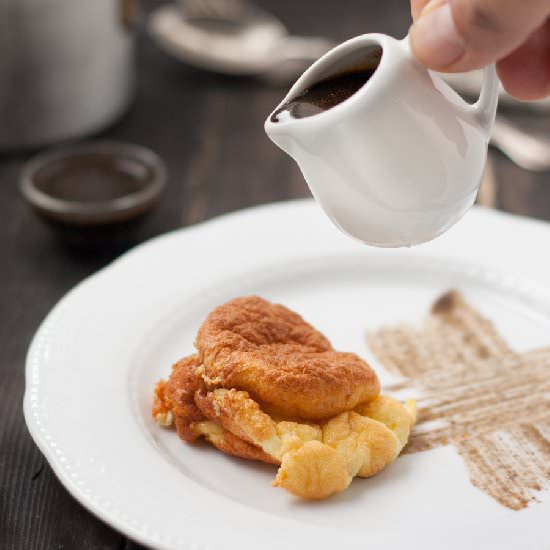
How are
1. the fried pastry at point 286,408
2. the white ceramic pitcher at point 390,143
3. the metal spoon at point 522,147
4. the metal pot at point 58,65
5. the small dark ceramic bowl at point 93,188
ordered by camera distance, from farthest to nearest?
1. the metal spoon at point 522,147
2. the metal pot at point 58,65
3. the small dark ceramic bowl at point 93,188
4. the fried pastry at point 286,408
5. the white ceramic pitcher at point 390,143

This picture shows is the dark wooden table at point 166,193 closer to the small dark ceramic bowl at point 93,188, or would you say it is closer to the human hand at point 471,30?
the small dark ceramic bowl at point 93,188

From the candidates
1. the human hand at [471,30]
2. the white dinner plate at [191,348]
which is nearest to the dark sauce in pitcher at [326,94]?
the human hand at [471,30]

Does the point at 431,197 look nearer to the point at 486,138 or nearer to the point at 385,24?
the point at 486,138

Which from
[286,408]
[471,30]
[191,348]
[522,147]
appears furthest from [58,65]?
[471,30]

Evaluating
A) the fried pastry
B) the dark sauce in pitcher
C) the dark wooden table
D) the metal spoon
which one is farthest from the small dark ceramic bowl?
the metal spoon

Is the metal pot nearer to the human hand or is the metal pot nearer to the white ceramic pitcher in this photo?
the white ceramic pitcher

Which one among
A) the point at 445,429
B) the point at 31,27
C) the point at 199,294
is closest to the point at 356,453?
the point at 445,429
